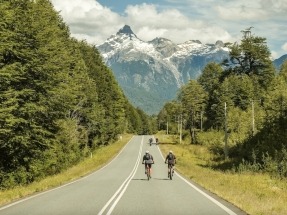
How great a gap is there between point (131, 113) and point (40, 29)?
14297cm

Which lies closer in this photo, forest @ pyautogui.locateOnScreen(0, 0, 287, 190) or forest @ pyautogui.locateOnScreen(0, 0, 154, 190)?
forest @ pyautogui.locateOnScreen(0, 0, 154, 190)

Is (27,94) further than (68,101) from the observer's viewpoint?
No

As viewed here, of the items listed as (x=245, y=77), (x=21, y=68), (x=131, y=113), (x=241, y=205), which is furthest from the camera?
(x=131, y=113)

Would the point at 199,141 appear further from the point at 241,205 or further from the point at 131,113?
the point at 131,113

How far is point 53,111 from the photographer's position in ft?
103

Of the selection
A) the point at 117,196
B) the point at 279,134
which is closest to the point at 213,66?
the point at 279,134

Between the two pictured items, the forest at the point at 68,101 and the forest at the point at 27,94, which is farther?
the forest at the point at 68,101

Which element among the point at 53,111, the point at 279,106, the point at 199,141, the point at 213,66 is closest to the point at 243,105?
the point at 199,141

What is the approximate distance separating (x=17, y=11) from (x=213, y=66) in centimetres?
9349

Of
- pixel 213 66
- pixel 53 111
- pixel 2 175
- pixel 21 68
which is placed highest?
pixel 213 66

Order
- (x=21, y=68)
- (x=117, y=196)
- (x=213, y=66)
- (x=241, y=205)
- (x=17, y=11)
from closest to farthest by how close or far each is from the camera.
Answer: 1. (x=241, y=205)
2. (x=117, y=196)
3. (x=21, y=68)
4. (x=17, y=11)
5. (x=213, y=66)

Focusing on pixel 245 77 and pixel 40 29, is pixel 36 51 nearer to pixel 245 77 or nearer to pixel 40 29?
pixel 40 29

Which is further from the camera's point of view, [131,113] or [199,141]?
[131,113]

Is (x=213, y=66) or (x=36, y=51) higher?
(x=213, y=66)
